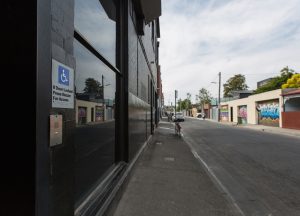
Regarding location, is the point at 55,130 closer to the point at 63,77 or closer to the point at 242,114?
the point at 63,77

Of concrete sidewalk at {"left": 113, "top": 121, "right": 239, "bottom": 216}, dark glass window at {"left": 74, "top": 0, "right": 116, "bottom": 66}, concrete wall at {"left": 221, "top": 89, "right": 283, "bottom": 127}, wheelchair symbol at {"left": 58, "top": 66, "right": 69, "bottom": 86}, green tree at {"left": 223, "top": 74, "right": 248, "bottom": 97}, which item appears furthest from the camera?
green tree at {"left": 223, "top": 74, "right": 248, "bottom": 97}

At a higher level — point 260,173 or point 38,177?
point 38,177

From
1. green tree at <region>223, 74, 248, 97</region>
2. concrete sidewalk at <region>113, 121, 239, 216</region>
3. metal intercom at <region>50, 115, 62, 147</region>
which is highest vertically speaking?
green tree at <region>223, 74, 248, 97</region>

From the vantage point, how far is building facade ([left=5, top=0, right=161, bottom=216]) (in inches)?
84.1

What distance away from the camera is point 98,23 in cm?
480

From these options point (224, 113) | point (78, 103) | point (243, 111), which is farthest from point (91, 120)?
point (224, 113)

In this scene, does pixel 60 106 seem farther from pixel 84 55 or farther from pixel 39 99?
pixel 84 55

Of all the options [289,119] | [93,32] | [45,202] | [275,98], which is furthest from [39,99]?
[275,98]

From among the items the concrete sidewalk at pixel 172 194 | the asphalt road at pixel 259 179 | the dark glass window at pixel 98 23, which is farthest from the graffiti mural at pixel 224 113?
the dark glass window at pixel 98 23

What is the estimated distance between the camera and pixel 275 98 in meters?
33.0

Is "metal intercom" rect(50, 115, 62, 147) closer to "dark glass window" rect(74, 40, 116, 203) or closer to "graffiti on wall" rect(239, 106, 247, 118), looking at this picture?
"dark glass window" rect(74, 40, 116, 203)

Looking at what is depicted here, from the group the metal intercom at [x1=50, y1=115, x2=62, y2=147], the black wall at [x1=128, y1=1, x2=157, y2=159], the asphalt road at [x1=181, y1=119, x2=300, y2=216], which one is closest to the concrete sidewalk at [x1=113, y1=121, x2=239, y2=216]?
the asphalt road at [x1=181, y1=119, x2=300, y2=216]

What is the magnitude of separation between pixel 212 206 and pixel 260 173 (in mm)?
3646

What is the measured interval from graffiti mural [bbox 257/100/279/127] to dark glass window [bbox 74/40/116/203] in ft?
102
